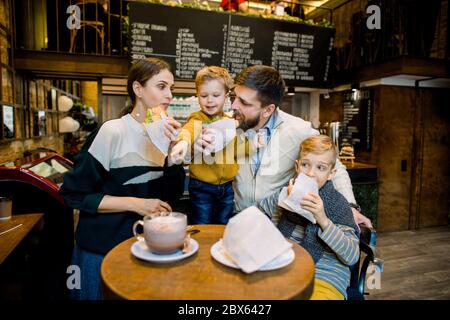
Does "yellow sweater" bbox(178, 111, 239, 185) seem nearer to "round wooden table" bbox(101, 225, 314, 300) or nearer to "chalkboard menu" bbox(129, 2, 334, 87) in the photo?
"round wooden table" bbox(101, 225, 314, 300)

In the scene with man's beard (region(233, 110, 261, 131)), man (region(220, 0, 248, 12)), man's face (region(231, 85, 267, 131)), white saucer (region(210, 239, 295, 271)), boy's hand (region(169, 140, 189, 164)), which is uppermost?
man (region(220, 0, 248, 12))

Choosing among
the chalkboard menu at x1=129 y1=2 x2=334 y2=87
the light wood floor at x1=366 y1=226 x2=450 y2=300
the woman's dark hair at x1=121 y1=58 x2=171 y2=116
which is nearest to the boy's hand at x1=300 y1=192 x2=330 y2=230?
the woman's dark hair at x1=121 y1=58 x2=171 y2=116

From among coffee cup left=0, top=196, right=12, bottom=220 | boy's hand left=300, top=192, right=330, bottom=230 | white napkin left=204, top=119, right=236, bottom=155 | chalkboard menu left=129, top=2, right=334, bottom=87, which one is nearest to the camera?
boy's hand left=300, top=192, right=330, bottom=230

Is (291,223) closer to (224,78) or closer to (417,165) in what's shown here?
(224,78)

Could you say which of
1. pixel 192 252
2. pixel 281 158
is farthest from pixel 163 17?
pixel 192 252

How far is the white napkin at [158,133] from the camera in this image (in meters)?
1.50

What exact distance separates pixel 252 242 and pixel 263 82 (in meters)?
1.14

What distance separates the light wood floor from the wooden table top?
2910 millimetres

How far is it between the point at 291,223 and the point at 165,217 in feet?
2.48

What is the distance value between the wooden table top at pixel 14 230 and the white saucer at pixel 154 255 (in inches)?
32.1

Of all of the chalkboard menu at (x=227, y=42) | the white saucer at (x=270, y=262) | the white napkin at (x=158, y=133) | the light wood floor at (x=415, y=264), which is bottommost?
the light wood floor at (x=415, y=264)

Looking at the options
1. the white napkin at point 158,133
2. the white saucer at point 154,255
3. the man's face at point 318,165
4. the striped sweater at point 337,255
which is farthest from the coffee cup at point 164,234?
the man's face at point 318,165

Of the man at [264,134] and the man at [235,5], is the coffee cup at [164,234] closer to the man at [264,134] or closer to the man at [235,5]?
the man at [264,134]

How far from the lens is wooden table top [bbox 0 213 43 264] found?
5.76 ft
